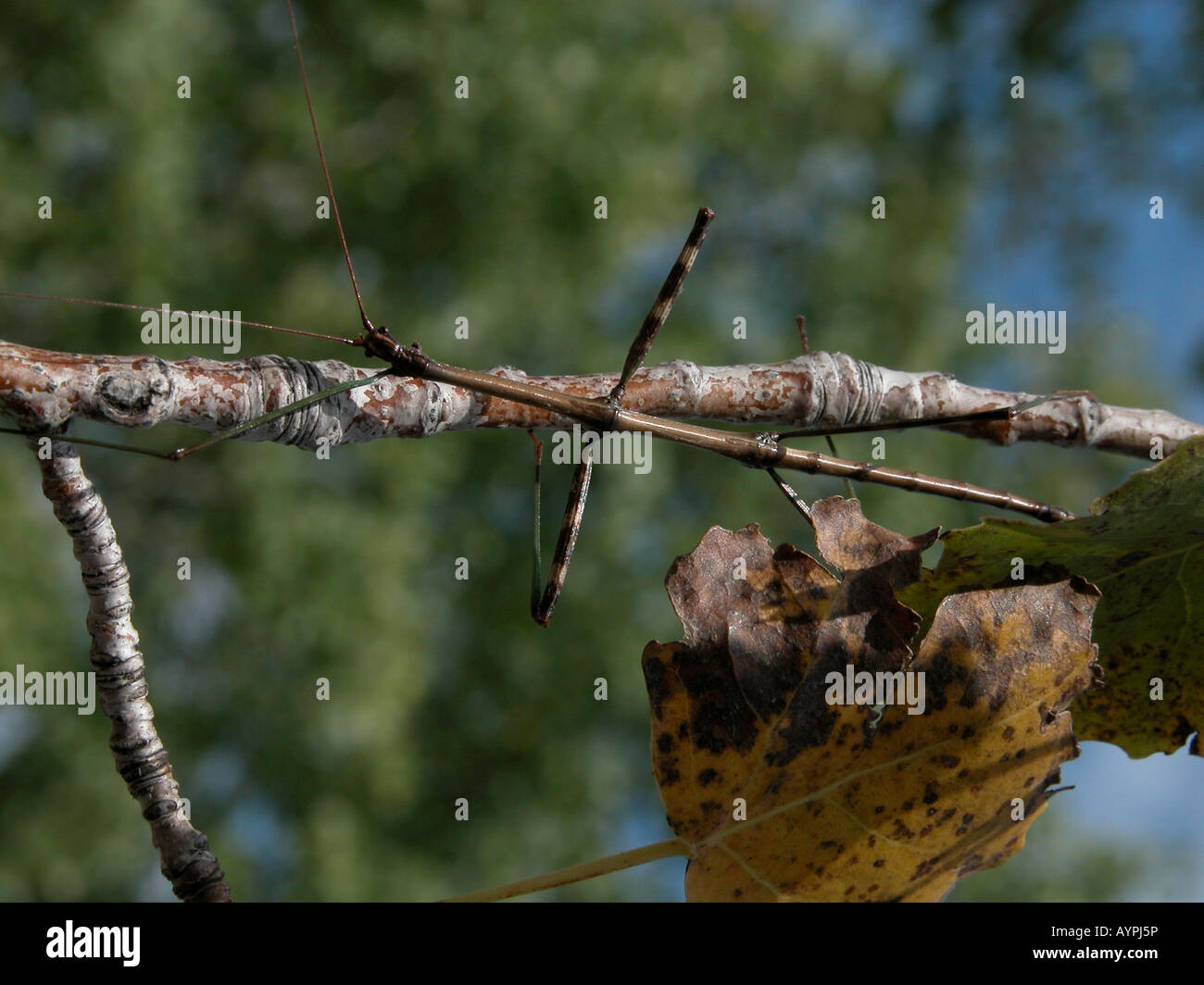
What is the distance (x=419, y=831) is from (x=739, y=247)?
12095mm

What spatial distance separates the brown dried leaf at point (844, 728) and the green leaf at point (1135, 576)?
0.50 ft

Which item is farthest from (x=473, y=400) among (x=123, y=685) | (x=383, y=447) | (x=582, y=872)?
(x=383, y=447)

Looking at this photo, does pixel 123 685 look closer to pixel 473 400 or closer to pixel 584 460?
pixel 473 400

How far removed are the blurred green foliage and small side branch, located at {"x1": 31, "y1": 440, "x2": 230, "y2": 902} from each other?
32.3 ft

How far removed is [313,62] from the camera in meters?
14.1

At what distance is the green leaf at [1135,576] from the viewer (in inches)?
47.3

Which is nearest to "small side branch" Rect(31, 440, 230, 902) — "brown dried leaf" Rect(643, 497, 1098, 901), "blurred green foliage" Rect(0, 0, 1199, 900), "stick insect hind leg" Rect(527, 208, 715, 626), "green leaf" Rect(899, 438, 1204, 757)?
"brown dried leaf" Rect(643, 497, 1098, 901)

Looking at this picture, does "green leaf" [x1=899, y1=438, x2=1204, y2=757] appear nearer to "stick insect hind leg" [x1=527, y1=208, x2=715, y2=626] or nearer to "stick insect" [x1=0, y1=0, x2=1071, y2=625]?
"stick insect" [x1=0, y1=0, x2=1071, y2=625]

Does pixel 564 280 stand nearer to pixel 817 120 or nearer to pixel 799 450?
pixel 817 120

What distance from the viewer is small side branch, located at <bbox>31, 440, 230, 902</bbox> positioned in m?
1.01

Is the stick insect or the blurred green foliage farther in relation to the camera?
the blurred green foliage

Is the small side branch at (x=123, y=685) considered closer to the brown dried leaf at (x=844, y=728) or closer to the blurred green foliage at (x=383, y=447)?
the brown dried leaf at (x=844, y=728)

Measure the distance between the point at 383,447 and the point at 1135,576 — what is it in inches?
447

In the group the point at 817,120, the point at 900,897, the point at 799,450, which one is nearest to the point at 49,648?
the point at 799,450
